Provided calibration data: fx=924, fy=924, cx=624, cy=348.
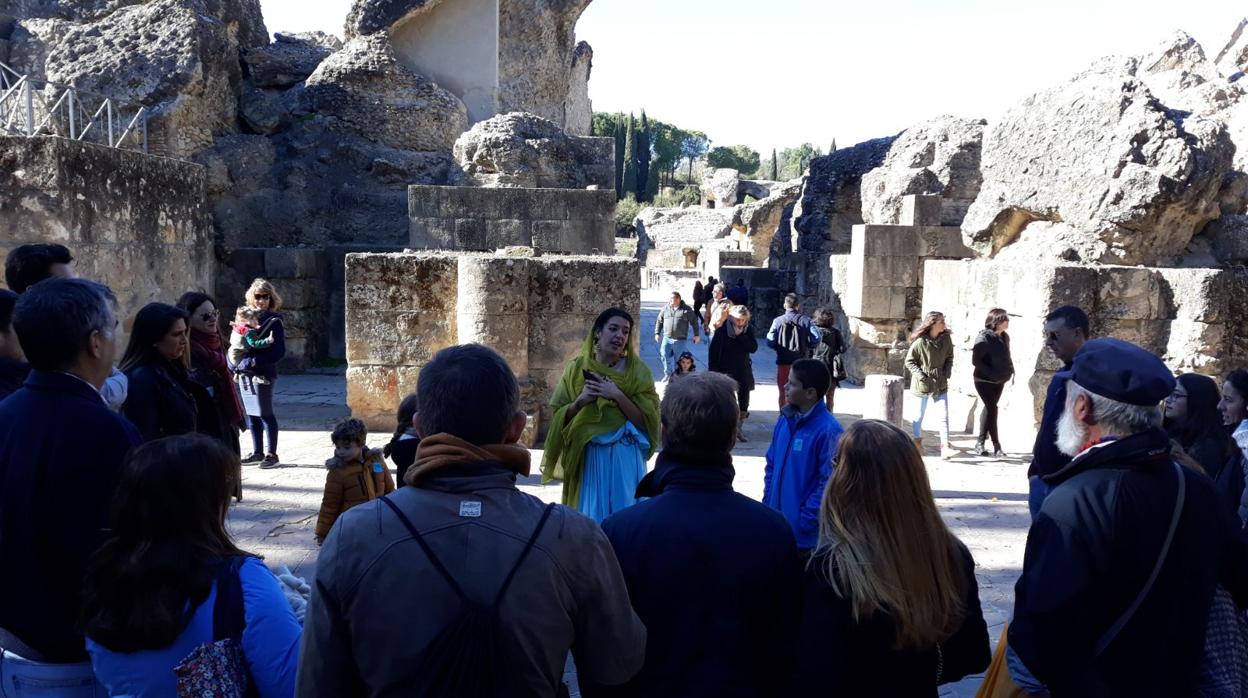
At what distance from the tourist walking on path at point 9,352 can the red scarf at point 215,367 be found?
2.08m

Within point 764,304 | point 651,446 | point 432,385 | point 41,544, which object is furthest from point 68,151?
point 764,304

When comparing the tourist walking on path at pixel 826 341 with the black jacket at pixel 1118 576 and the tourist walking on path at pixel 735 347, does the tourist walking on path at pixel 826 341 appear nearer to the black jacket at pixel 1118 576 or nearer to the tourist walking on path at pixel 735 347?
the tourist walking on path at pixel 735 347

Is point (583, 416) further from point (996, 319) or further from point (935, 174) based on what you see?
point (935, 174)

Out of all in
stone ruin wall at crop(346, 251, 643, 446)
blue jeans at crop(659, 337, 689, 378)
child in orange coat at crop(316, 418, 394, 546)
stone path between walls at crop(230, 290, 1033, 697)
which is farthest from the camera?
blue jeans at crop(659, 337, 689, 378)

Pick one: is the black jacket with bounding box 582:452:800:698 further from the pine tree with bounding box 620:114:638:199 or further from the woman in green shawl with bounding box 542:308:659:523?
the pine tree with bounding box 620:114:638:199

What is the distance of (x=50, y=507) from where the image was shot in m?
2.23

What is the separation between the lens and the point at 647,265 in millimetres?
41844

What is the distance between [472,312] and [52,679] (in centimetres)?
572

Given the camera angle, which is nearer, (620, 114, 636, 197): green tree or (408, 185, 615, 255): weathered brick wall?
(408, 185, 615, 255): weathered brick wall

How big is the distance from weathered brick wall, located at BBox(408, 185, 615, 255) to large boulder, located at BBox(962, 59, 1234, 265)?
186 inches

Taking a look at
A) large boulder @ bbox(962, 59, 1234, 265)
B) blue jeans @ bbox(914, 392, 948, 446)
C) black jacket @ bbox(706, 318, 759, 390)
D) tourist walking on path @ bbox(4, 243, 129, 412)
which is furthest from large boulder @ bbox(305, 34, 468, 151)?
tourist walking on path @ bbox(4, 243, 129, 412)

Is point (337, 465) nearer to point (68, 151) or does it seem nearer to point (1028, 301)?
point (68, 151)

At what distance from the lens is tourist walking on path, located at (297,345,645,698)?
1680 mm

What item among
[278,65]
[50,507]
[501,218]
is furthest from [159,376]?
[278,65]
